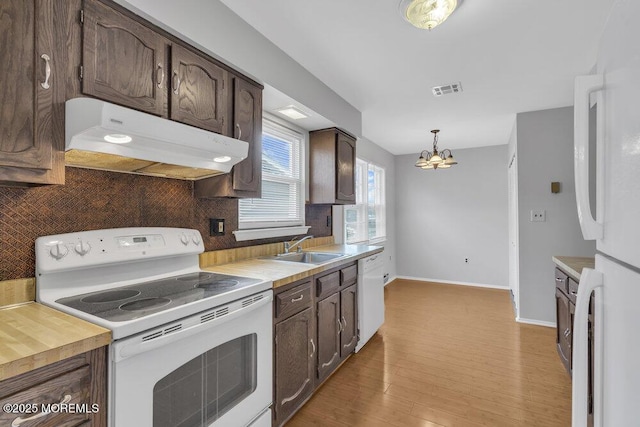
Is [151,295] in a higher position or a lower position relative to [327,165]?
lower

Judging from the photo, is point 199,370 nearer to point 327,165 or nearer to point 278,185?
point 278,185

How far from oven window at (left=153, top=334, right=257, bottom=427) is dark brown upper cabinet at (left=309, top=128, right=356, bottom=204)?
190cm

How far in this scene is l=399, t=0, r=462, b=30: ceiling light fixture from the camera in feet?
5.59

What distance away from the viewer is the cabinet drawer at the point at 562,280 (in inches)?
96.3

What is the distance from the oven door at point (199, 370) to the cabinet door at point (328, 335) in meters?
0.66

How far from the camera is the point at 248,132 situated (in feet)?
6.84

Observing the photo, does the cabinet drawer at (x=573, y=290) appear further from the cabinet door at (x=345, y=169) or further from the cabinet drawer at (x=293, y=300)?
the cabinet door at (x=345, y=169)

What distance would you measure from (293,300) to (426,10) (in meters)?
1.87

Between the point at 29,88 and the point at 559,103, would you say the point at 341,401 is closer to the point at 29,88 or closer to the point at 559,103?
the point at 29,88

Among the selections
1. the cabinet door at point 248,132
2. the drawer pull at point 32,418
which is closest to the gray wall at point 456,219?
the cabinet door at point 248,132

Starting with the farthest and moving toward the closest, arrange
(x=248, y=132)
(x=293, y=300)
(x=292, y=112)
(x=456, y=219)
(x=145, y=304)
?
1. (x=456, y=219)
2. (x=292, y=112)
3. (x=248, y=132)
4. (x=293, y=300)
5. (x=145, y=304)

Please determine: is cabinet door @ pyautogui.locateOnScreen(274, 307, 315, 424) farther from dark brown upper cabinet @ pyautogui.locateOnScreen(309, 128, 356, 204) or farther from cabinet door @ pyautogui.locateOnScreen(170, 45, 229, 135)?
dark brown upper cabinet @ pyautogui.locateOnScreen(309, 128, 356, 204)

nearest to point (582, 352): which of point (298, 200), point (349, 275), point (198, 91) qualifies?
point (198, 91)

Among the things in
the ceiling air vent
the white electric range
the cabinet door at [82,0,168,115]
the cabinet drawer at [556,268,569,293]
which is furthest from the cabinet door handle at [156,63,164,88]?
the cabinet drawer at [556,268,569,293]
